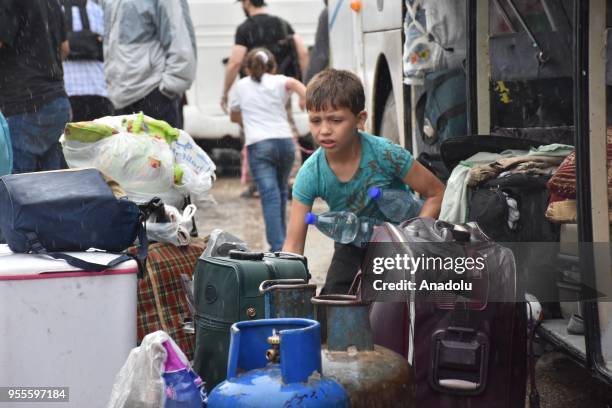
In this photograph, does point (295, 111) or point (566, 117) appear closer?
point (566, 117)

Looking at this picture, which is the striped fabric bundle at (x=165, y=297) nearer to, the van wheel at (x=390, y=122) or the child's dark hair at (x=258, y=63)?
the van wheel at (x=390, y=122)

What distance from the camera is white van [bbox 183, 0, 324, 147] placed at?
13.2 meters

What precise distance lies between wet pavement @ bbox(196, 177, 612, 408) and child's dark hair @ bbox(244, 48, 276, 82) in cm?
132

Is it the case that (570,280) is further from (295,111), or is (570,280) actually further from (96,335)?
(295,111)

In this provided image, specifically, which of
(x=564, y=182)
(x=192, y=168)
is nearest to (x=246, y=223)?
(x=192, y=168)

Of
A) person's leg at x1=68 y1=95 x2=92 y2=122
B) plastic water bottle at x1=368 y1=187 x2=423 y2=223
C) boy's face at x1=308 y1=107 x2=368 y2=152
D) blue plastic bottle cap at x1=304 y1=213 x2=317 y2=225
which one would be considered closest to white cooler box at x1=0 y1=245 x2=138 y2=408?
blue plastic bottle cap at x1=304 y1=213 x2=317 y2=225

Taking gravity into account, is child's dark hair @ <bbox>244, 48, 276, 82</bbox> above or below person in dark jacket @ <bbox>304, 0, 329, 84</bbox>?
below

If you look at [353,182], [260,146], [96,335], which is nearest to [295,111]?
[260,146]

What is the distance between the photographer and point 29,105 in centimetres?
635

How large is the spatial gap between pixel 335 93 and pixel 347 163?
30 cm

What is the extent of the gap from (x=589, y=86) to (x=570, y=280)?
114 cm

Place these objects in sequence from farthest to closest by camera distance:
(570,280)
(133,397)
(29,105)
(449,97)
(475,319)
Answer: (29,105) → (449,97) → (570,280) → (475,319) → (133,397)

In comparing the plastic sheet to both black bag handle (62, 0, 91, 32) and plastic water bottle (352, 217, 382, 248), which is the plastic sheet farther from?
black bag handle (62, 0, 91, 32)

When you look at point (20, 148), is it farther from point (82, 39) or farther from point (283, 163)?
point (283, 163)
